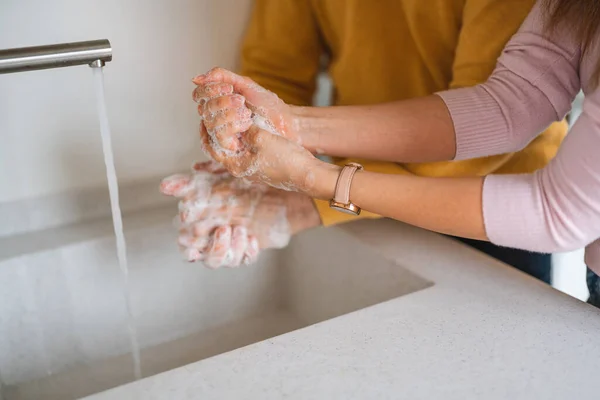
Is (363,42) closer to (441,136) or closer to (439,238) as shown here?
(441,136)

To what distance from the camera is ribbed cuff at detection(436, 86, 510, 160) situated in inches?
32.1

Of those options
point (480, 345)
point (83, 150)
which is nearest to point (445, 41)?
point (480, 345)

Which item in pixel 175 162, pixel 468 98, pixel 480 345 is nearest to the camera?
pixel 480 345

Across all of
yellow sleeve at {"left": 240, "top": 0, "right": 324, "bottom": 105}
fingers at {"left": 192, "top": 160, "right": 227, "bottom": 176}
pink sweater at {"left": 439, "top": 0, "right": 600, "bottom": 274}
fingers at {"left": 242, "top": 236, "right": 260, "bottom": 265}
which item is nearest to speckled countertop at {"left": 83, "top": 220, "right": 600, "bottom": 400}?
pink sweater at {"left": 439, "top": 0, "right": 600, "bottom": 274}

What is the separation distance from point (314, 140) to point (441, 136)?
6.6 inches

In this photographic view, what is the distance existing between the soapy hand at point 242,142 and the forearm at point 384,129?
9cm

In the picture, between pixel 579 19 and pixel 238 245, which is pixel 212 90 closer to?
pixel 238 245

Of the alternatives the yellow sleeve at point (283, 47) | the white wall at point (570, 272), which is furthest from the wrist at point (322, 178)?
the white wall at point (570, 272)

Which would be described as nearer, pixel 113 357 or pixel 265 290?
pixel 113 357

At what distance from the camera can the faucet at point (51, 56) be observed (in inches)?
24.6

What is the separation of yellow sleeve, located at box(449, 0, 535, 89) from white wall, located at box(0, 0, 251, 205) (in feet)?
1.21

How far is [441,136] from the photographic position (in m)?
0.85

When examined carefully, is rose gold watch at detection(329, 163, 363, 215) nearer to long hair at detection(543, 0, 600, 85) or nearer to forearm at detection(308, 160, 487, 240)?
forearm at detection(308, 160, 487, 240)

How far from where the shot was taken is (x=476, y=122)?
82 centimetres
